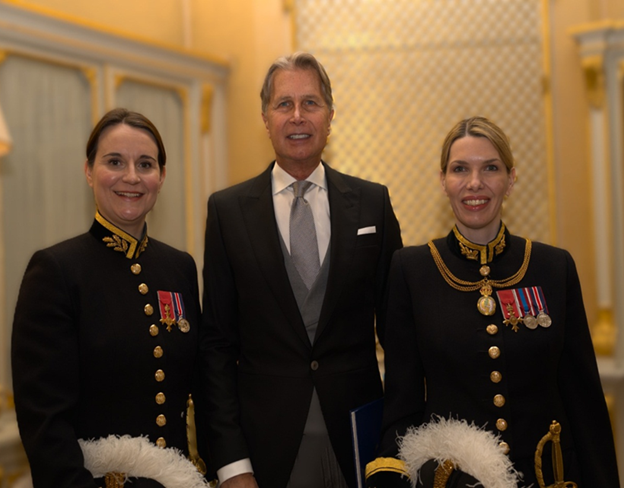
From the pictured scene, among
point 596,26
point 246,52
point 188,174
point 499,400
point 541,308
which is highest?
point 246,52

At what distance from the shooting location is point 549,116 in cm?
452

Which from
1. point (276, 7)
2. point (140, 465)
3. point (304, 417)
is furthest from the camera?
point (276, 7)

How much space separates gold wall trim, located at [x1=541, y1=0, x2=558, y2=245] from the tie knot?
9.24 feet

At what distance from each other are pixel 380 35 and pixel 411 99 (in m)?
0.46

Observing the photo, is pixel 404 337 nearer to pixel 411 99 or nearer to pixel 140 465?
pixel 140 465

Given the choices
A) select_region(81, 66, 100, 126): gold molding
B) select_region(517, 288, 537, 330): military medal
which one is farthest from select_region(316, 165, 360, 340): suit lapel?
select_region(81, 66, 100, 126): gold molding

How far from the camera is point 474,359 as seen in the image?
1792mm

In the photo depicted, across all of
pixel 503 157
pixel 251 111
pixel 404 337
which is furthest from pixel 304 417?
pixel 251 111

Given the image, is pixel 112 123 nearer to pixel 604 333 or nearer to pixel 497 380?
pixel 497 380

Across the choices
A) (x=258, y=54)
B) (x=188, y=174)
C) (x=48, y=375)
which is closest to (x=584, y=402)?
(x=48, y=375)

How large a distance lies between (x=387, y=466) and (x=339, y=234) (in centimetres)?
66

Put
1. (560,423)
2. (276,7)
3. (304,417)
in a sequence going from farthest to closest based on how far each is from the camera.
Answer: (276,7) < (304,417) < (560,423)

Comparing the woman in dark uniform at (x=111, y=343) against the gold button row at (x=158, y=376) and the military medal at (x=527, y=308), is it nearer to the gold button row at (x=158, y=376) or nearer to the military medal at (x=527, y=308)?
the gold button row at (x=158, y=376)

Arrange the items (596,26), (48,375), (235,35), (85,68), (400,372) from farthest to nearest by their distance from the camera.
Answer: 1. (235,35)
2. (596,26)
3. (85,68)
4. (400,372)
5. (48,375)
